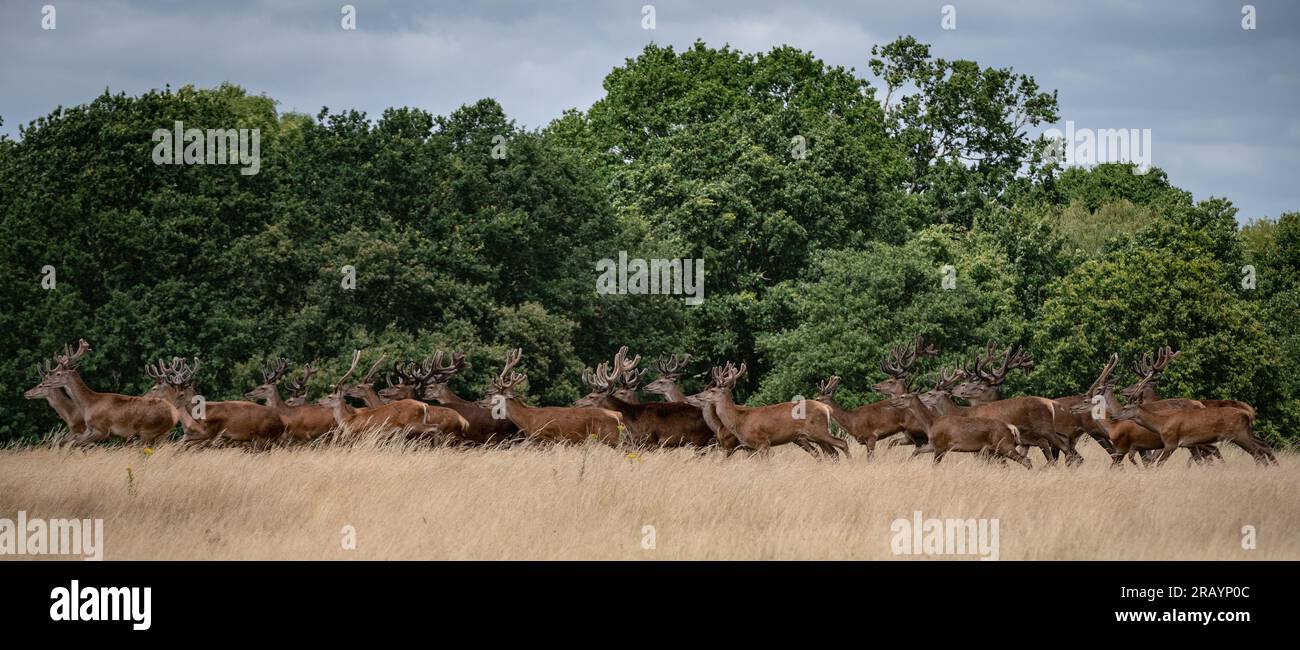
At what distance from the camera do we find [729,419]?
20.9 meters

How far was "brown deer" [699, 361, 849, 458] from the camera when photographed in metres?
20.4

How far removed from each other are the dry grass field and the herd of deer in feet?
4.48

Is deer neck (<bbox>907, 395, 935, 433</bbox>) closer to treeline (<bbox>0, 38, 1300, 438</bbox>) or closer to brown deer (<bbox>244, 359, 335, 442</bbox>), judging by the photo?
brown deer (<bbox>244, 359, 335, 442</bbox>)

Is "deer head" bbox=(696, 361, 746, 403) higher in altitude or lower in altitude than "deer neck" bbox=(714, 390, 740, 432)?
higher

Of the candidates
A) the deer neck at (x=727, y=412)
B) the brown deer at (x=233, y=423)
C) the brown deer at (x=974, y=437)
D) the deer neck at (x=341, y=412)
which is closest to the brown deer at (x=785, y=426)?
the deer neck at (x=727, y=412)

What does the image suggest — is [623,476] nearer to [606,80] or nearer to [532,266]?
[532,266]

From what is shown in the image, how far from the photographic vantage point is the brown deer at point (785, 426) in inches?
803

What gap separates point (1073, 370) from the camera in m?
31.9

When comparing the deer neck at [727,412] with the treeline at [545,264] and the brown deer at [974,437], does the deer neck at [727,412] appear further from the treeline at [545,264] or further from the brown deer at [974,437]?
the treeline at [545,264]

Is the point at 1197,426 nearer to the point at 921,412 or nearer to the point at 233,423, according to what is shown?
the point at 921,412

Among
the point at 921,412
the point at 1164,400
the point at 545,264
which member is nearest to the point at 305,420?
the point at 921,412

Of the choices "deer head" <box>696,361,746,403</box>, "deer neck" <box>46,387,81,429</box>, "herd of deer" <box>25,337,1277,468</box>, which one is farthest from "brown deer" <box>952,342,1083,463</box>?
"deer neck" <box>46,387,81,429</box>

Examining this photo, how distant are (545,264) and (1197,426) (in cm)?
1927
